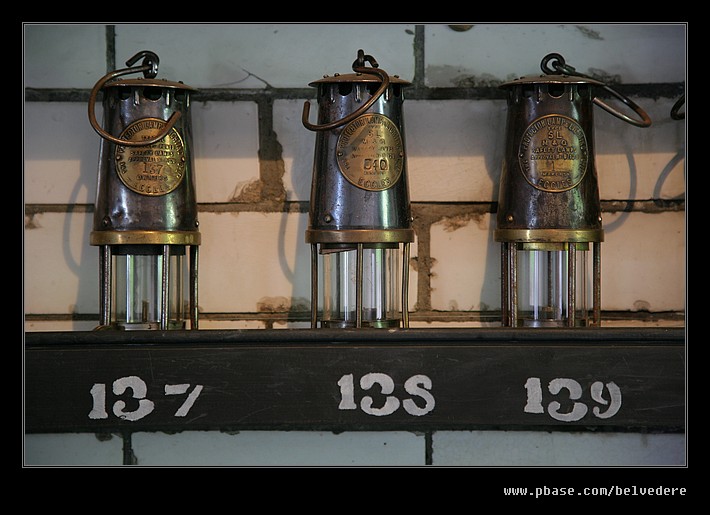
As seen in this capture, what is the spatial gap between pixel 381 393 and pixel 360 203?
0.90ft

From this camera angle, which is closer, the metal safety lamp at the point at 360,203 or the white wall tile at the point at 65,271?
the metal safety lamp at the point at 360,203

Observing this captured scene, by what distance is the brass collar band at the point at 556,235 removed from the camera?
4.52ft

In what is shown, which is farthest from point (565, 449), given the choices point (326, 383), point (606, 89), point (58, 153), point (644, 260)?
point (58, 153)

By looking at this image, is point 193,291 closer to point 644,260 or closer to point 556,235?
point 556,235

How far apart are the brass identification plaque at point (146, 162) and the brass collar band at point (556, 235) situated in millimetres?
520

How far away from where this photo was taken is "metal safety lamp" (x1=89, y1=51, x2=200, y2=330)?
1.37 m

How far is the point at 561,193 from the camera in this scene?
1387mm

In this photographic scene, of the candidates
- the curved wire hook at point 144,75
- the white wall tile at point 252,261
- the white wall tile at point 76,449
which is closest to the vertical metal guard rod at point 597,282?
the white wall tile at point 252,261

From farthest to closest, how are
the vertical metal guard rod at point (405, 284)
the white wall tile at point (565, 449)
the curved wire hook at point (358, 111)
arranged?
the white wall tile at point (565, 449) → the vertical metal guard rod at point (405, 284) → the curved wire hook at point (358, 111)

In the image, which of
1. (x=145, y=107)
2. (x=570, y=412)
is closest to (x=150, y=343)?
(x=145, y=107)

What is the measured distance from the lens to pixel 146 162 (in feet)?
4.50

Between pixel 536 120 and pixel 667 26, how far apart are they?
32cm

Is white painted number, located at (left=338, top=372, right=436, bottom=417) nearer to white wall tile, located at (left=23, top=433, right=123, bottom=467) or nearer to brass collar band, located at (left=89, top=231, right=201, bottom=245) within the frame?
brass collar band, located at (left=89, top=231, right=201, bottom=245)

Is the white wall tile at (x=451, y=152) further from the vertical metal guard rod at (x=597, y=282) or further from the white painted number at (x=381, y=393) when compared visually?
the white painted number at (x=381, y=393)
